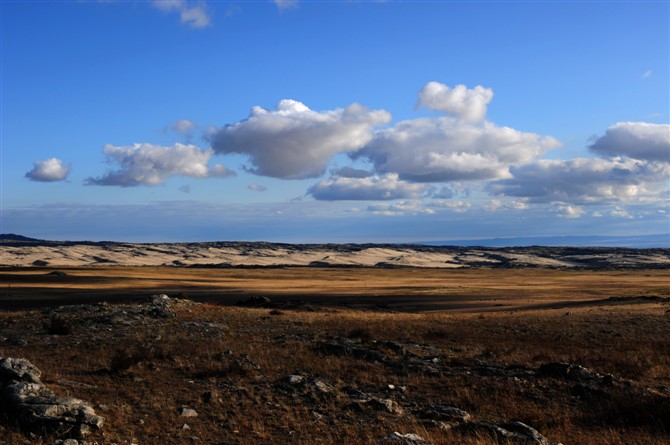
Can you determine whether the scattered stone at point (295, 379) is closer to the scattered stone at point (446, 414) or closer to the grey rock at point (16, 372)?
the scattered stone at point (446, 414)

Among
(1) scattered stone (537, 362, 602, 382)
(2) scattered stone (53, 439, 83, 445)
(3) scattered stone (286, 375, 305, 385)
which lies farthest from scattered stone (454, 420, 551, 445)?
(2) scattered stone (53, 439, 83, 445)

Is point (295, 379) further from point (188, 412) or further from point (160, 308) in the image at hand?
point (160, 308)

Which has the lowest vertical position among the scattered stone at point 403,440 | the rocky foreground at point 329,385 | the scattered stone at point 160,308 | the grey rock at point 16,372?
the scattered stone at point 160,308

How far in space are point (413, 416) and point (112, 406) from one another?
706 centimetres

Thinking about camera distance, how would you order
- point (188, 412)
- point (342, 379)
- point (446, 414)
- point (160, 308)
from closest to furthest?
point (188, 412) < point (446, 414) < point (342, 379) < point (160, 308)

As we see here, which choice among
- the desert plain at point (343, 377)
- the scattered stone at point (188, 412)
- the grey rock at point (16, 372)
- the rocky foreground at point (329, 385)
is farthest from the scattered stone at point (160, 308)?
the scattered stone at point (188, 412)

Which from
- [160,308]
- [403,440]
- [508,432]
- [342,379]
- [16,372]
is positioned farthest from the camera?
[160,308]

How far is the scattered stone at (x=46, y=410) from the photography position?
11.0 m

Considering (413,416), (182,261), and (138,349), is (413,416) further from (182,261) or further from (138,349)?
(182,261)

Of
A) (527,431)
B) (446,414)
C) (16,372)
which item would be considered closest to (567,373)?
(446,414)

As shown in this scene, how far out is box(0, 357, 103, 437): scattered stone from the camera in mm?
10977

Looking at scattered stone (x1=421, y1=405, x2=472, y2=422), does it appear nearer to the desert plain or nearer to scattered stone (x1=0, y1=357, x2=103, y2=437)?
the desert plain

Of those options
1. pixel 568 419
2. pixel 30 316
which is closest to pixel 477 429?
pixel 568 419

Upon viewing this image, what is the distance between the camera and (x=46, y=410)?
11.2 m
